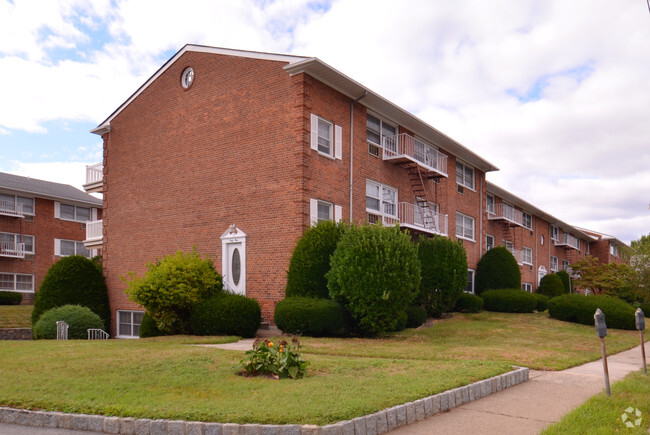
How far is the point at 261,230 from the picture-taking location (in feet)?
62.8

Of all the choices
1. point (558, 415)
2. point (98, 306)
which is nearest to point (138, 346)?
point (558, 415)

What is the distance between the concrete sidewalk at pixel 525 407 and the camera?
6555mm

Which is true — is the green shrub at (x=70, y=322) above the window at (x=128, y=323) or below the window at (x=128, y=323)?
above

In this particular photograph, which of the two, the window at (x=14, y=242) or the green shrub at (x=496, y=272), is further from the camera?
the window at (x=14, y=242)

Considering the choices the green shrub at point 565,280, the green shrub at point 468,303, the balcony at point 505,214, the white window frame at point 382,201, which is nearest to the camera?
the white window frame at point 382,201

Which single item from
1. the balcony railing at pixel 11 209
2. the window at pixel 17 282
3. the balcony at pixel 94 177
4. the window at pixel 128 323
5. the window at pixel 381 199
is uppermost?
the balcony at pixel 94 177

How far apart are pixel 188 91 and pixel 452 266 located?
12368 millimetres

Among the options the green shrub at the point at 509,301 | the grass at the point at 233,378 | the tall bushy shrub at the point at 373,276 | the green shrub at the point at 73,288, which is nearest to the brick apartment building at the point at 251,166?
the green shrub at the point at 73,288

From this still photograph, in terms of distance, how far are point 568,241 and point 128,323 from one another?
1682 inches

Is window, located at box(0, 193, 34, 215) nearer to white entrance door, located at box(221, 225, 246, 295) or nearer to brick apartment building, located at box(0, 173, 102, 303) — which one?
brick apartment building, located at box(0, 173, 102, 303)

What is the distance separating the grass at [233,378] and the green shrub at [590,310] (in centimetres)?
773

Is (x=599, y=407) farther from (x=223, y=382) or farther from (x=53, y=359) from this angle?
(x=53, y=359)

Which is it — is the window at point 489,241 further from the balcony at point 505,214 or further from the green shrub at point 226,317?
the green shrub at point 226,317

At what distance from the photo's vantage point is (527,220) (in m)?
43.7
